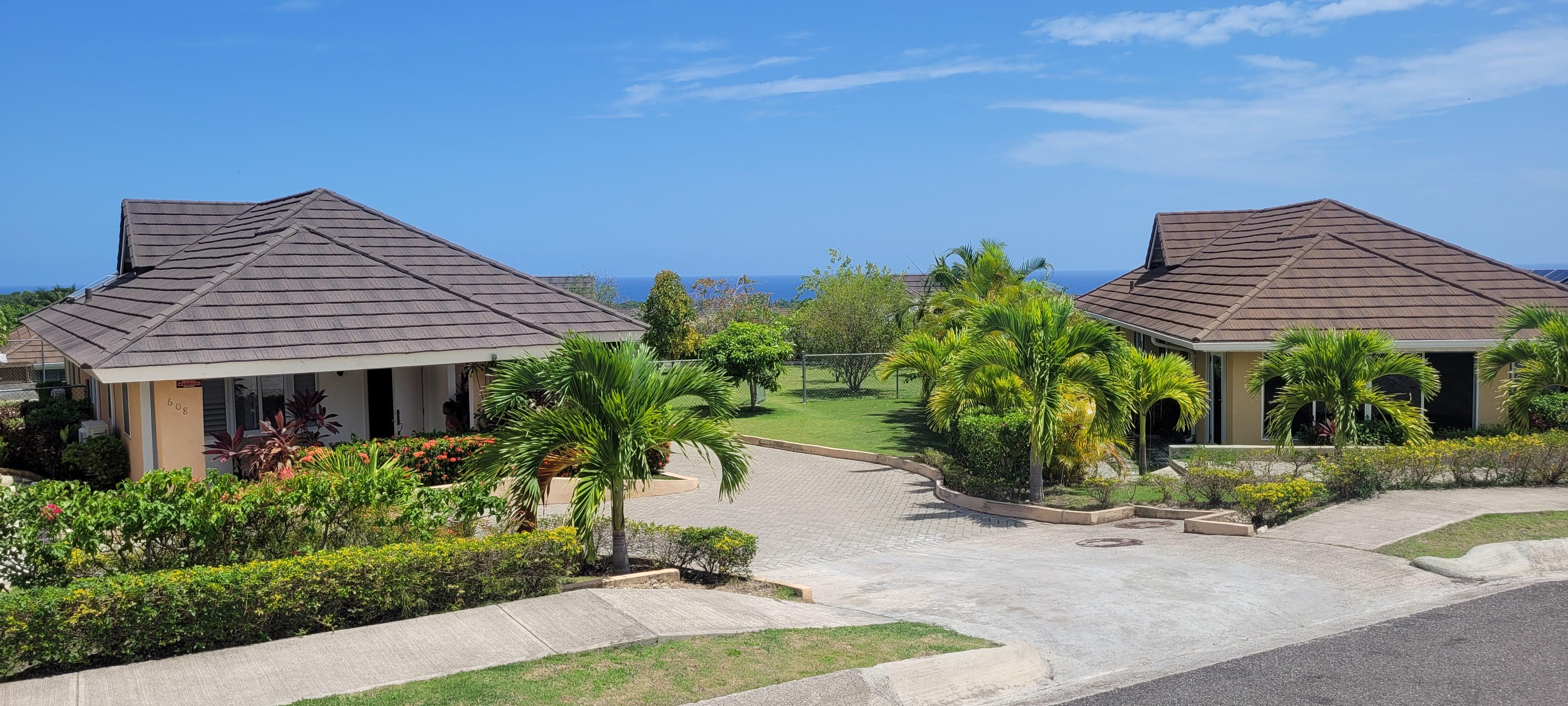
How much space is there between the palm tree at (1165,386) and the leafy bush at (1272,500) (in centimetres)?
383

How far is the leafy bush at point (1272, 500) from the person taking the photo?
14.6 metres

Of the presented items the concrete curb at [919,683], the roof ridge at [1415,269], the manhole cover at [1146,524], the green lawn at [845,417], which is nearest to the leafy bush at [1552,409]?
the roof ridge at [1415,269]

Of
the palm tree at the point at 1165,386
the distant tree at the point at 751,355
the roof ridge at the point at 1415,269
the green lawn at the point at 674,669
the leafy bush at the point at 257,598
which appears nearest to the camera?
the green lawn at the point at 674,669

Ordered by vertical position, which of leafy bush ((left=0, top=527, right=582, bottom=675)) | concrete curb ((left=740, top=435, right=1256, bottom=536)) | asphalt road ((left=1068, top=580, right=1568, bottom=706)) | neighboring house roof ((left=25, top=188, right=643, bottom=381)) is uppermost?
neighboring house roof ((left=25, top=188, right=643, bottom=381))

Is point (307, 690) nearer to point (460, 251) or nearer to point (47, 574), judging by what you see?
point (47, 574)

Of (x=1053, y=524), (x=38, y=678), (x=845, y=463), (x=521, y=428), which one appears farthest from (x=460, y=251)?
(x=38, y=678)

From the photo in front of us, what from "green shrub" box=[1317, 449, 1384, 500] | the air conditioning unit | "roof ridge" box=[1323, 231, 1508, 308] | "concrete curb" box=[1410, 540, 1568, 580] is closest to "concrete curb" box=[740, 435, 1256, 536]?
"green shrub" box=[1317, 449, 1384, 500]

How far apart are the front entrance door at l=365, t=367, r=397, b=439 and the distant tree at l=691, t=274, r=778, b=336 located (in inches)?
908

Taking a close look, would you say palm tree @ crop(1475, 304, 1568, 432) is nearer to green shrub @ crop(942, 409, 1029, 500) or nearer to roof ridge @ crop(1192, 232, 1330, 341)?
roof ridge @ crop(1192, 232, 1330, 341)

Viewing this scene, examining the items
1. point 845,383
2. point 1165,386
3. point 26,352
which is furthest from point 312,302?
Answer: point 26,352

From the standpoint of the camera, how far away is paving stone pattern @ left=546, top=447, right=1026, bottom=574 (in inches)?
561

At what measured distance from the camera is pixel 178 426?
14734mm

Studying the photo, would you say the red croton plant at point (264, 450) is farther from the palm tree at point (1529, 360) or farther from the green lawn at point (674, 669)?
the palm tree at point (1529, 360)

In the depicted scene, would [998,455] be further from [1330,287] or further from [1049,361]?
[1330,287]
